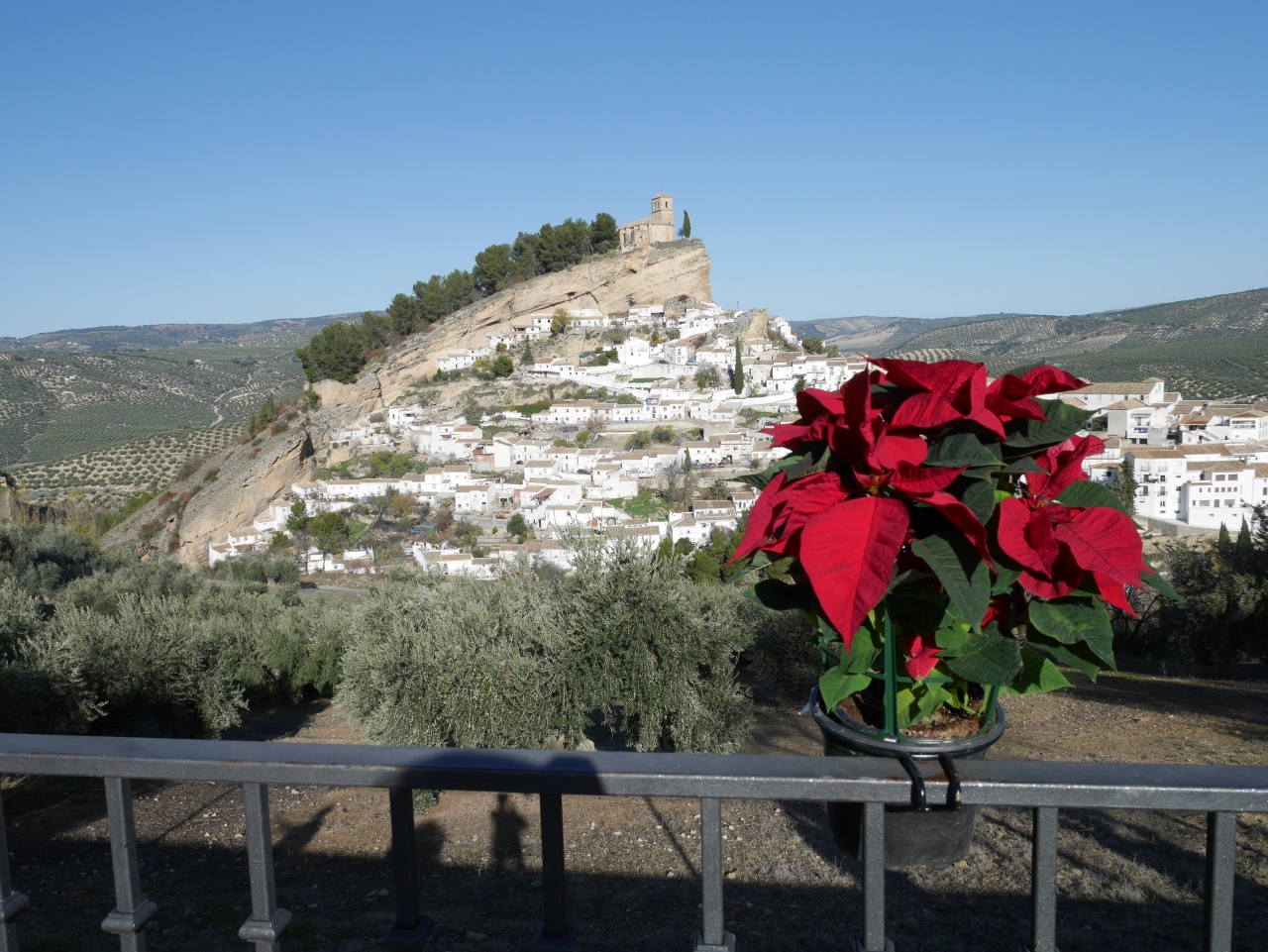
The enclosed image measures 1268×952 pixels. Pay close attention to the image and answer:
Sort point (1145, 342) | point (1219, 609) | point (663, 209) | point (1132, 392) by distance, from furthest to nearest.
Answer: point (1145, 342), point (663, 209), point (1132, 392), point (1219, 609)

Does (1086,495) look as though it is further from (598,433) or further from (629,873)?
(598,433)

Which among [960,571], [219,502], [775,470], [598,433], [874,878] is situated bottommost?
[219,502]

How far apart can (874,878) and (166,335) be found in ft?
510

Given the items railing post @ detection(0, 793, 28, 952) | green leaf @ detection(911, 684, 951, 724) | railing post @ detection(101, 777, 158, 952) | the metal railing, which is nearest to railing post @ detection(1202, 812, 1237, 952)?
the metal railing

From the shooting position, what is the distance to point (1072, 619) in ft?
3.71

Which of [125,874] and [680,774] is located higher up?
[680,774]

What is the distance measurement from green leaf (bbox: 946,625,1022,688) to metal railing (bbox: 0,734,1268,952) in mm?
132

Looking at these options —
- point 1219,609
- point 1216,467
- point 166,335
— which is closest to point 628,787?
point 1219,609

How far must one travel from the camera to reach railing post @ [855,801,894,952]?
3.19 feet

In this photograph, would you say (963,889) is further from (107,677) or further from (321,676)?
(321,676)

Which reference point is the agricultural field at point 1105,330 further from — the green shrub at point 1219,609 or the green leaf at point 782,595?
the green leaf at point 782,595

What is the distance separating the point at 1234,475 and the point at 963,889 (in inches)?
1268

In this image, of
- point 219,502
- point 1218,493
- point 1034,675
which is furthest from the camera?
point 219,502

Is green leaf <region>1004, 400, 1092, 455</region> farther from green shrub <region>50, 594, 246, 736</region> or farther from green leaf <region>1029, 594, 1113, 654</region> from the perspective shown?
green shrub <region>50, 594, 246, 736</region>
